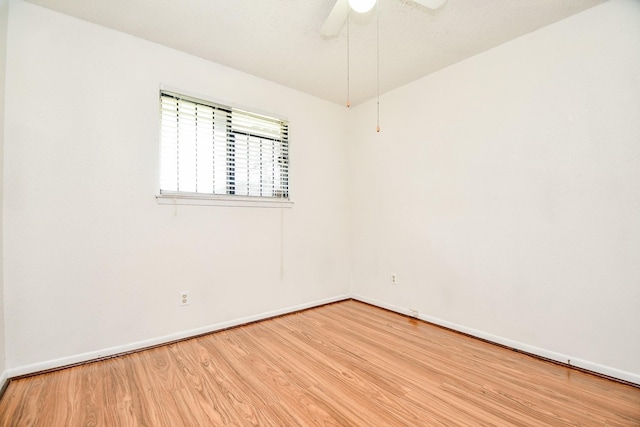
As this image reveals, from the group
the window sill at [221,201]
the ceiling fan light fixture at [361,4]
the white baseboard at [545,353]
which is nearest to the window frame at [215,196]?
the window sill at [221,201]

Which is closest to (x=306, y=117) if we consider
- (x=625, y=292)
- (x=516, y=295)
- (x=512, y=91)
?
(x=512, y=91)

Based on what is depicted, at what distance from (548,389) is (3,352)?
133 inches

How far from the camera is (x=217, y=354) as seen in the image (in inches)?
83.9

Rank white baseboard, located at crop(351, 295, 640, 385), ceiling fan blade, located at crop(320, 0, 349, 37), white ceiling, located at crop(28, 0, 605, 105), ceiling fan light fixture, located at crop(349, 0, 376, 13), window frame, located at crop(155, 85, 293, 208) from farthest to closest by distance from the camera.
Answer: window frame, located at crop(155, 85, 293, 208) < white ceiling, located at crop(28, 0, 605, 105) < white baseboard, located at crop(351, 295, 640, 385) < ceiling fan blade, located at crop(320, 0, 349, 37) < ceiling fan light fixture, located at crop(349, 0, 376, 13)

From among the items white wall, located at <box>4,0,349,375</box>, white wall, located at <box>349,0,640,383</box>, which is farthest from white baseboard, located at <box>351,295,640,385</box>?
white wall, located at <box>4,0,349,375</box>

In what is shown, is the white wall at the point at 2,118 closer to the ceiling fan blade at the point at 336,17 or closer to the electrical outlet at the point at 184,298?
the electrical outlet at the point at 184,298

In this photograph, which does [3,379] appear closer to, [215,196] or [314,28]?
[215,196]

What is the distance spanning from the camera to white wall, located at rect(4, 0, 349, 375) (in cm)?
183

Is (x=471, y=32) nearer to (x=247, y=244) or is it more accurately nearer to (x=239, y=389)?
(x=247, y=244)

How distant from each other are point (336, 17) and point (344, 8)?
0.31ft

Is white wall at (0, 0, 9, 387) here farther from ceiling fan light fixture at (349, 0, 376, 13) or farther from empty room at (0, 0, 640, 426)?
ceiling fan light fixture at (349, 0, 376, 13)

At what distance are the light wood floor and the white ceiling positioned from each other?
97.3 inches

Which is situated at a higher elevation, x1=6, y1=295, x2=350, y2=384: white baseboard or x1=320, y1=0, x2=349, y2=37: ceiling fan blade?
x1=320, y1=0, x2=349, y2=37: ceiling fan blade

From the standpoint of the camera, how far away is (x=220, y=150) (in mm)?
2615
